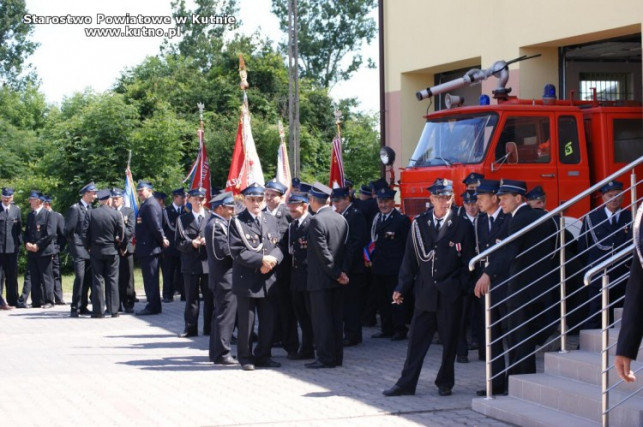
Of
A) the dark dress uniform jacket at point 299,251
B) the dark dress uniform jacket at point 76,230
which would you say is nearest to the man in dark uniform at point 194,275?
the dark dress uniform jacket at point 299,251

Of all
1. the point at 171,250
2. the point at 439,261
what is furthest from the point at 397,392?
the point at 171,250

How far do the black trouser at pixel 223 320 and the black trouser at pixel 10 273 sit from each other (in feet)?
26.5

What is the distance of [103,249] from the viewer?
15883mm

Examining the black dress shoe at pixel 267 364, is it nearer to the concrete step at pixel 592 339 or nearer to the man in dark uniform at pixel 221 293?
the man in dark uniform at pixel 221 293

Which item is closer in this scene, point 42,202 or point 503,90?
point 503,90

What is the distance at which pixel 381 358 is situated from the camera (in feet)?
38.2

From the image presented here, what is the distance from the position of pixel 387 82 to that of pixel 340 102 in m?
38.2

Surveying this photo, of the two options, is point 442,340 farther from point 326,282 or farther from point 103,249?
point 103,249

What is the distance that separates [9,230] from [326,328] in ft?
29.3

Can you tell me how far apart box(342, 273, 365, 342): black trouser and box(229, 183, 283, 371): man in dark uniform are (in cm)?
179

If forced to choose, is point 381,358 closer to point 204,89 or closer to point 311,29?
point 204,89

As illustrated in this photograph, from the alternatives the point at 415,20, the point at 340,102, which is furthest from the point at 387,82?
the point at 340,102

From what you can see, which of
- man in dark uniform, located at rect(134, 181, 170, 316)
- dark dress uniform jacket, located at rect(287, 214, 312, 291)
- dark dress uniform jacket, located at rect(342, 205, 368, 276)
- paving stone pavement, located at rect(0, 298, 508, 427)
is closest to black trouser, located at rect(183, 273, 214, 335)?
paving stone pavement, located at rect(0, 298, 508, 427)

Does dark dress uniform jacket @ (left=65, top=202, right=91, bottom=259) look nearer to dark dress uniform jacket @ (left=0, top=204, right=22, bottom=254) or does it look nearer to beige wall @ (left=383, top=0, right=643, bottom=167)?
dark dress uniform jacket @ (left=0, top=204, right=22, bottom=254)
